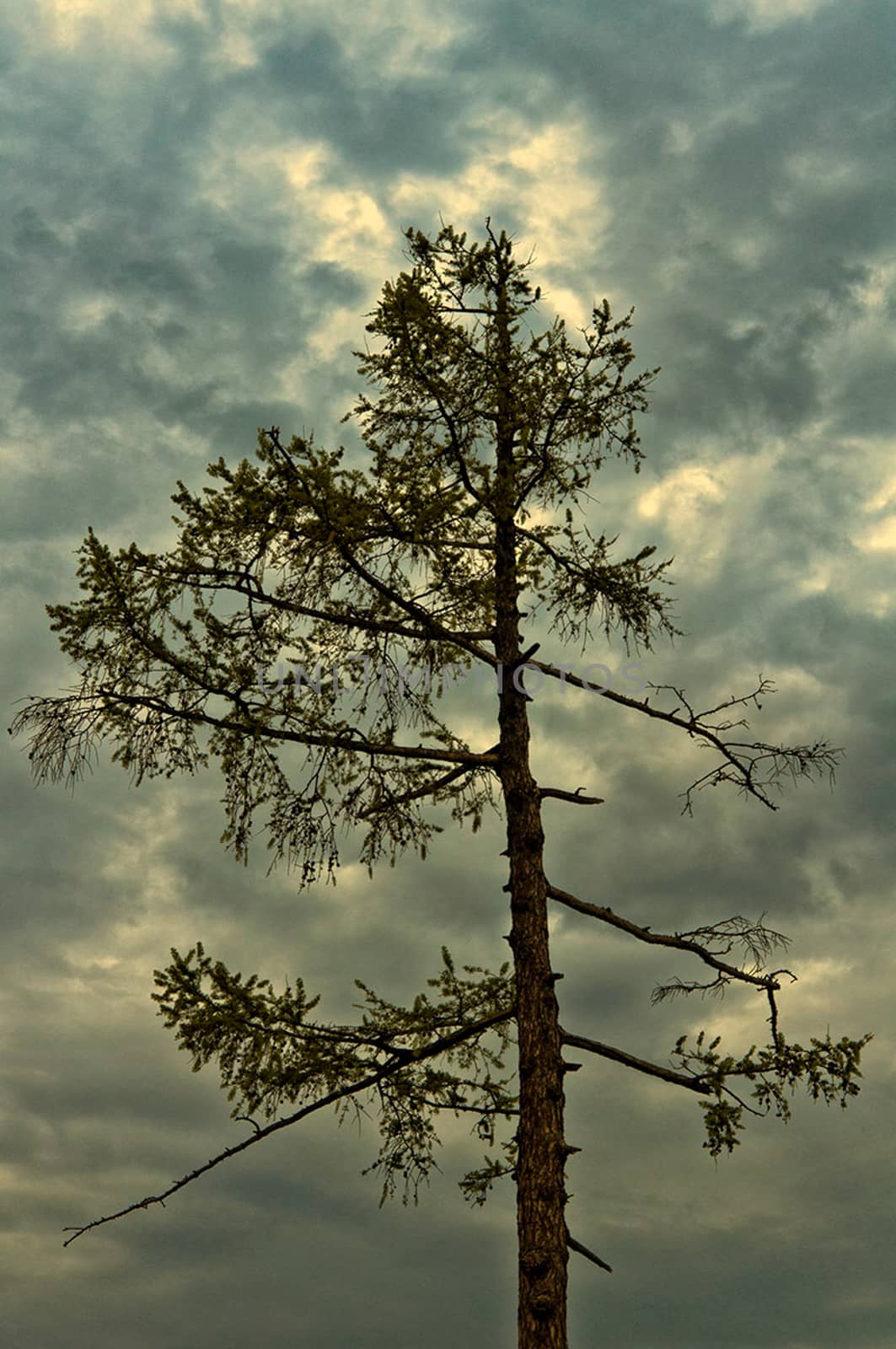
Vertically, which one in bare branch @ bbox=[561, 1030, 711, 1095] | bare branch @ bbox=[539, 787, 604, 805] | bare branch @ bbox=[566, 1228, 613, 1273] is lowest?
bare branch @ bbox=[566, 1228, 613, 1273]

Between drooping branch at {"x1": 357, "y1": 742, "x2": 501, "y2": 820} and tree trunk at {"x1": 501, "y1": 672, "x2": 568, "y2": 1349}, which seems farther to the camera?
drooping branch at {"x1": 357, "y1": 742, "x2": 501, "y2": 820}

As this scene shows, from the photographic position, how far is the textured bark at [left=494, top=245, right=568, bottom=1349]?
932cm

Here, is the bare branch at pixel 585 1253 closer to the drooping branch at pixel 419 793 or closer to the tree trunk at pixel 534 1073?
the tree trunk at pixel 534 1073

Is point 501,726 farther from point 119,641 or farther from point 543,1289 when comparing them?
point 543,1289

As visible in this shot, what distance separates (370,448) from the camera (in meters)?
11.8

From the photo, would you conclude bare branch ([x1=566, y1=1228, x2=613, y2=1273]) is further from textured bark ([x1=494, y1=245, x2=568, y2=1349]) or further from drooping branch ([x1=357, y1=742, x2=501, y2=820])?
drooping branch ([x1=357, y1=742, x2=501, y2=820])

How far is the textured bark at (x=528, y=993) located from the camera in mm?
9320

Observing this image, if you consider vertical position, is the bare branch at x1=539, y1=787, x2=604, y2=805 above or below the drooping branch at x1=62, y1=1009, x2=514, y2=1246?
above

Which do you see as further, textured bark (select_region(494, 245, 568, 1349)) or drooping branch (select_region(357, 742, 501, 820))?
drooping branch (select_region(357, 742, 501, 820))

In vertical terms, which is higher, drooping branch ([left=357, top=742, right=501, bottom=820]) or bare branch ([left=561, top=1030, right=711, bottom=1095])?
drooping branch ([left=357, top=742, right=501, bottom=820])

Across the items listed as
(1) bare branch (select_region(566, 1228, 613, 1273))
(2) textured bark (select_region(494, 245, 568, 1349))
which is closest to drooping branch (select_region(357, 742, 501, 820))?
(2) textured bark (select_region(494, 245, 568, 1349))

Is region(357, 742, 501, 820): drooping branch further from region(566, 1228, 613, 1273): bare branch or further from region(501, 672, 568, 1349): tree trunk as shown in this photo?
region(566, 1228, 613, 1273): bare branch

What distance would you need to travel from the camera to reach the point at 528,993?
1033 centimetres

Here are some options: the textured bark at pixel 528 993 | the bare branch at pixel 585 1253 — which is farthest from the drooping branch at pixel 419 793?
the bare branch at pixel 585 1253
